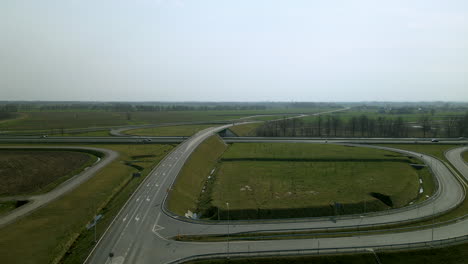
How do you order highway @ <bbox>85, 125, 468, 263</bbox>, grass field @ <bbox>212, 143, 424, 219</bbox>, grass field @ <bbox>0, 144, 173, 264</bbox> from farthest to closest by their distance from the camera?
grass field @ <bbox>212, 143, 424, 219</bbox>, grass field @ <bbox>0, 144, 173, 264</bbox>, highway @ <bbox>85, 125, 468, 263</bbox>

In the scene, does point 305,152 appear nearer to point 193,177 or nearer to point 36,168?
point 193,177

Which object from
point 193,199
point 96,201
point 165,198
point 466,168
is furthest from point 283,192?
point 466,168

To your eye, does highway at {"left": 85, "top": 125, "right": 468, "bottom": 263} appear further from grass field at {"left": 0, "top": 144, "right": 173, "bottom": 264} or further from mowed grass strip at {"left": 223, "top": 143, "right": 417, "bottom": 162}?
mowed grass strip at {"left": 223, "top": 143, "right": 417, "bottom": 162}

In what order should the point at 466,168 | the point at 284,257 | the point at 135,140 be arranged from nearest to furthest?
1. the point at 284,257
2. the point at 466,168
3. the point at 135,140

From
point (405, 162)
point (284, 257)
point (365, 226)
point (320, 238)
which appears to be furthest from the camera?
point (405, 162)

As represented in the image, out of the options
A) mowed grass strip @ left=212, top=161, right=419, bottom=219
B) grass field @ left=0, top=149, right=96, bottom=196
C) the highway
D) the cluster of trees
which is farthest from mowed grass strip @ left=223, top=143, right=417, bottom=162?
grass field @ left=0, top=149, right=96, bottom=196

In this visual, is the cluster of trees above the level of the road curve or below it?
above

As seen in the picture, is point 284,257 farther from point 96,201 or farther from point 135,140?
point 135,140
